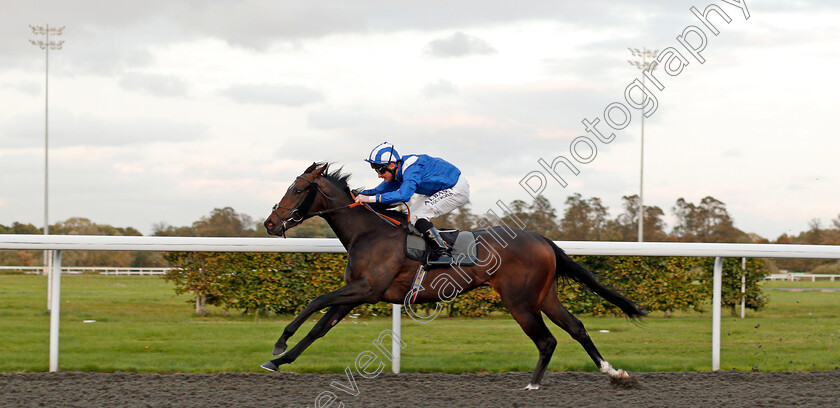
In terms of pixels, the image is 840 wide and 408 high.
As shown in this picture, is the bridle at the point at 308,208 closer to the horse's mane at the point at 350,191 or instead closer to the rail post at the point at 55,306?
the horse's mane at the point at 350,191

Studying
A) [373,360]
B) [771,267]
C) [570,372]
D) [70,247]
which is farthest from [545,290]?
[70,247]

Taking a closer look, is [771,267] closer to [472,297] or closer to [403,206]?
[472,297]

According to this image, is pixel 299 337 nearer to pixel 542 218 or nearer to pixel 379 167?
pixel 379 167

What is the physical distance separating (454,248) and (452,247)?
1cm

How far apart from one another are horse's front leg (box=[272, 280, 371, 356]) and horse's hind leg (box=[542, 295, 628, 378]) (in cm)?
116

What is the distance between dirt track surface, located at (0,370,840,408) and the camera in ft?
13.6

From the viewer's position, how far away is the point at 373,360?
522 cm

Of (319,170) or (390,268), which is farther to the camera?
(319,170)

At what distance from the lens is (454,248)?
4.66 m

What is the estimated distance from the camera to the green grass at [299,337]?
17.1ft

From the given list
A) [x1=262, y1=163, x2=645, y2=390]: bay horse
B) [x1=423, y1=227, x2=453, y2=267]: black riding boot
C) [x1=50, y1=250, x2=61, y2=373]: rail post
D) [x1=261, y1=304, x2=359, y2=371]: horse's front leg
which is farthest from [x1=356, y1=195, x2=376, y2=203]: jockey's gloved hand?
[x1=50, y1=250, x2=61, y2=373]: rail post

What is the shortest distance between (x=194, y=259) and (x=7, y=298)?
4.47 ft

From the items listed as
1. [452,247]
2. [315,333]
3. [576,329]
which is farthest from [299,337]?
[576,329]

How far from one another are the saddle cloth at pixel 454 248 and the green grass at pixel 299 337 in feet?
3.11
